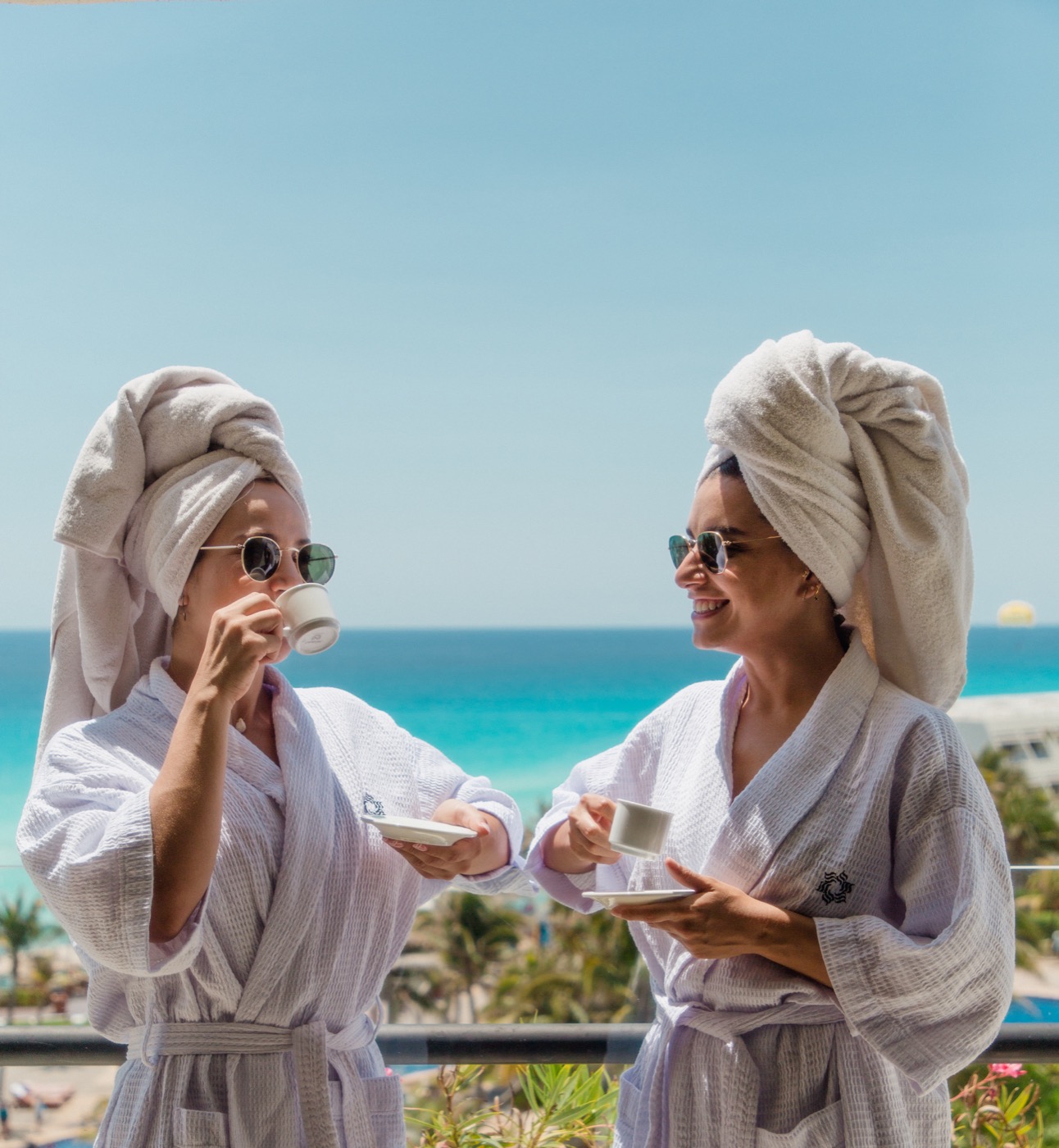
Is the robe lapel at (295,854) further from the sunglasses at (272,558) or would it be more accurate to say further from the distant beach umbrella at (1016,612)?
the distant beach umbrella at (1016,612)

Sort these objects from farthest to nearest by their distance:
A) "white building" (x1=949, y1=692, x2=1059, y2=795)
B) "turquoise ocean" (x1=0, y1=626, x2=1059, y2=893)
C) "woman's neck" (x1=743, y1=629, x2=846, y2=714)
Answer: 1. "turquoise ocean" (x1=0, y1=626, x2=1059, y2=893)
2. "white building" (x1=949, y1=692, x2=1059, y2=795)
3. "woman's neck" (x1=743, y1=629, x2=846, y2=714)

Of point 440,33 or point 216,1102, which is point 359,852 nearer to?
point 216,1102

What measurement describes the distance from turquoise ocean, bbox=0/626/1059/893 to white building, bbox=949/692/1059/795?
1.81m

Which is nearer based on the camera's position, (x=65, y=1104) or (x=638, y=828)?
(x=638, y=828)

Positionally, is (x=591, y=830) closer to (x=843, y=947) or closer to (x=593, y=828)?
(x=593, y=828)

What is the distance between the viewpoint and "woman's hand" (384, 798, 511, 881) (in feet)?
6.37

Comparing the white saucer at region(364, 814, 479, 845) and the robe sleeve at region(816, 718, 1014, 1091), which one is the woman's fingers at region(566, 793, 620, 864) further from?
the robe sleeve at region(816, 718, 1014, 1091)

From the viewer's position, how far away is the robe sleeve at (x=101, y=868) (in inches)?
65.3

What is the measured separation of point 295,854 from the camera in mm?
1885

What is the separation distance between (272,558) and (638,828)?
76 centimetres

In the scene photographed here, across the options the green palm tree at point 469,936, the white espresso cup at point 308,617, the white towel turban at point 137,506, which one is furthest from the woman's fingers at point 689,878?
the green palm tree at point 469,936

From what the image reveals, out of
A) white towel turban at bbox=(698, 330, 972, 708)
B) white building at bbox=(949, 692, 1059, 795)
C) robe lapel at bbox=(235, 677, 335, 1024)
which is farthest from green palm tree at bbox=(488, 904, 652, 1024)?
white building at bbox=(949, 692, 1059, 795)

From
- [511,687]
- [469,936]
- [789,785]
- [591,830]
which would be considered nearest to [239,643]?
[591,830]

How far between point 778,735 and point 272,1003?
3.10 ft
